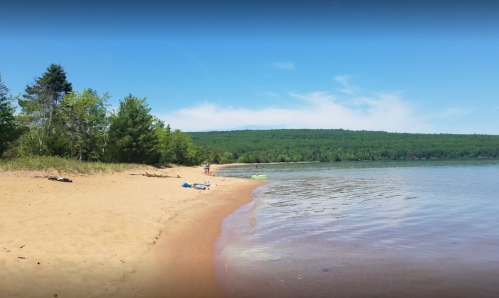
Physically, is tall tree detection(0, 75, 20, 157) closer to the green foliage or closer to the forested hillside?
the green foliage

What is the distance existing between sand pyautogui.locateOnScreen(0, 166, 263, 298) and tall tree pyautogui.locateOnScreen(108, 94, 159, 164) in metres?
32.5

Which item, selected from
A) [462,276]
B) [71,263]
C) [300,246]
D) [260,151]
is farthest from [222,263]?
[260,151]

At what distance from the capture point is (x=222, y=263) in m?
8.47

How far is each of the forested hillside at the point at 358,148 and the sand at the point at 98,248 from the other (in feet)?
383

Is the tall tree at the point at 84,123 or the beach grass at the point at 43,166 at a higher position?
the tall tree at the point at 84,123

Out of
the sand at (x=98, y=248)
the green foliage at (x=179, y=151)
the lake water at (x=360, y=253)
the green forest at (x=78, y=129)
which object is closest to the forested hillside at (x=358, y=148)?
the green foliage at (x=179, y=151)

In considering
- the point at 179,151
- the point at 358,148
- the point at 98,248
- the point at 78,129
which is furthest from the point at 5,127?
the point at 358,148

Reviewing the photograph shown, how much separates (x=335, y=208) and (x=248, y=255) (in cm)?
975

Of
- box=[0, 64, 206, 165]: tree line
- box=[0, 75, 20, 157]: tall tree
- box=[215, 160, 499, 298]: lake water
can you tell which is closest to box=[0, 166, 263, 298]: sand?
box=[215, 160, 499, 298]: lake water

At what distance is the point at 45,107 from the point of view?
157 ft

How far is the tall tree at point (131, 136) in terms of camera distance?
4619cm

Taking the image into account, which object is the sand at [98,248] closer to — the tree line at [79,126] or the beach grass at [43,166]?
the beach grass at [43,166]

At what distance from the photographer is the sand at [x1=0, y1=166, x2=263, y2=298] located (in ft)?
20.4

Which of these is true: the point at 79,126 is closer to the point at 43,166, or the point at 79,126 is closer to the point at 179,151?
the point at 43,166
